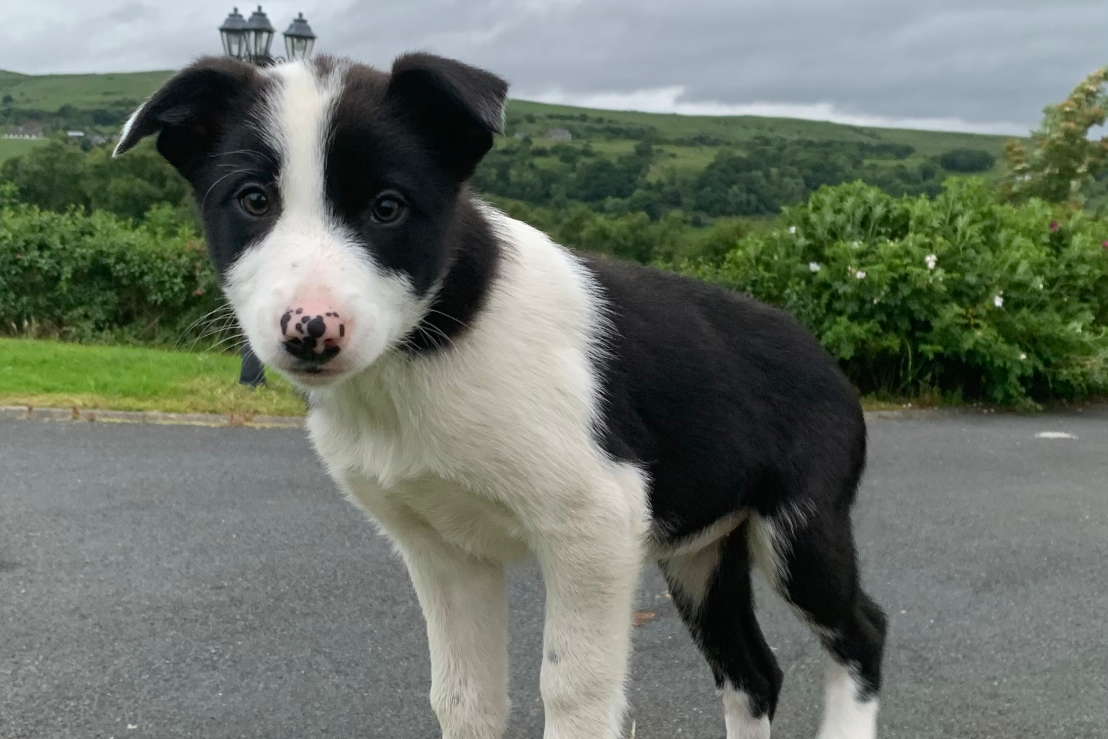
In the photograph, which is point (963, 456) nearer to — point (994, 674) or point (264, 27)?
point (994, 674)

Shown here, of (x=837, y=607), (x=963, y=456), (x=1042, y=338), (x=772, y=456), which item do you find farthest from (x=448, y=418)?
(x=1042, y=338)

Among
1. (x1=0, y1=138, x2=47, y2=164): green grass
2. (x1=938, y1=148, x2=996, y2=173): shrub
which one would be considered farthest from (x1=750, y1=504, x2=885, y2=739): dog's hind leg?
(x1=938, y1=148, x2=996, y2=173): shrub

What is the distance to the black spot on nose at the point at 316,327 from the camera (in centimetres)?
214

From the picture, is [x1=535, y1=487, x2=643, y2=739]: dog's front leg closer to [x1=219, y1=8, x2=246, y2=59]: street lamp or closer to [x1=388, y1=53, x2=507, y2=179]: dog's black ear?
[x1=388, y1=53, x2=507, y2=179]: dog's black ear

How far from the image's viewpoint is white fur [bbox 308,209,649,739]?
8.63ft

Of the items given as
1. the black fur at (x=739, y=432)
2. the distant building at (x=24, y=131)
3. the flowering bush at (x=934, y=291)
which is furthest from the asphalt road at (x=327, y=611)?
the distant building at (x=24, y=131)

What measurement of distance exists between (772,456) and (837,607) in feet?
1.79

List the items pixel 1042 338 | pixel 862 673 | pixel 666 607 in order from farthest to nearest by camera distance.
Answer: pixel 1042 338, pixel 666 607, pixel 862 673

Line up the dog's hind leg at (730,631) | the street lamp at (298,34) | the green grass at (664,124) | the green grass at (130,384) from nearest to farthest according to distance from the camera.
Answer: the dog's hind leg at (730,631)
the green grass at (130,384)
the street lamp at (298,34)
the green grass at (664,124)

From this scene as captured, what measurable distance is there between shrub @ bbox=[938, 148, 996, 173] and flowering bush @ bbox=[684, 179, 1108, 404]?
1978cm

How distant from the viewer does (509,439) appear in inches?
103

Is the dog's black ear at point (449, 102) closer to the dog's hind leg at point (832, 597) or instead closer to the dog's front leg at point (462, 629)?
the dog's front leg at point (462, 629)

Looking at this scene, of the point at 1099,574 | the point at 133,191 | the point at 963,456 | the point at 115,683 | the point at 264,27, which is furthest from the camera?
the point at 133,191

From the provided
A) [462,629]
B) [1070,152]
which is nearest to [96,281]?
[462,629]
